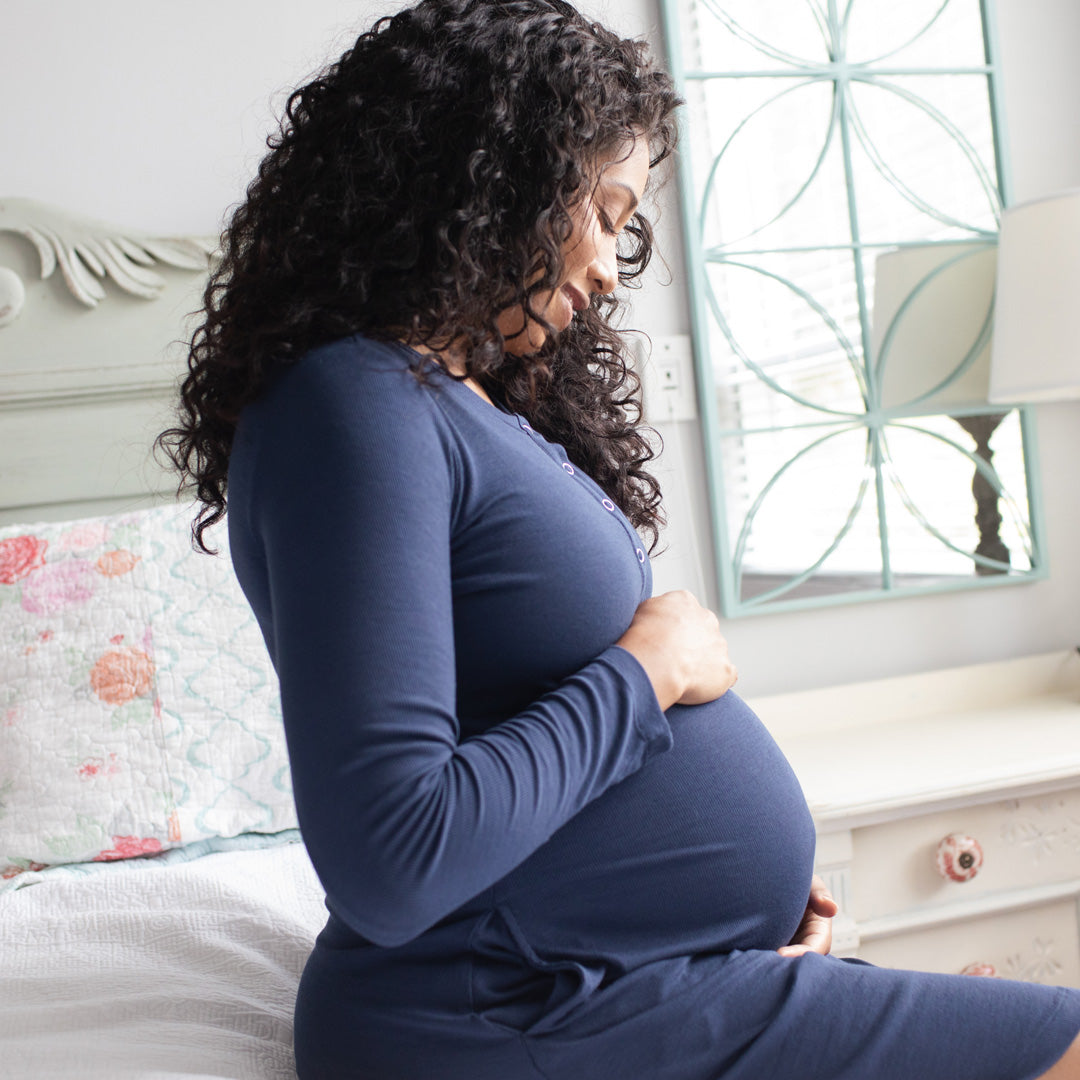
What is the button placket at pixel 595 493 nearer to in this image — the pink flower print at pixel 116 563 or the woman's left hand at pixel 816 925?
the woman's left hand at pixel 816 925

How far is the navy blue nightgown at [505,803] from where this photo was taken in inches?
22.3

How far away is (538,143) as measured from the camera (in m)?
0.70

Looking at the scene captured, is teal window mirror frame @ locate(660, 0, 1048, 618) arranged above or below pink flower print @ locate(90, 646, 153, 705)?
above

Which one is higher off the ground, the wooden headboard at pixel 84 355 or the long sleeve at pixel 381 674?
the wooden headboard at pixel 84 355

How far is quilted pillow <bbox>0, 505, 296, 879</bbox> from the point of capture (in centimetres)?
126

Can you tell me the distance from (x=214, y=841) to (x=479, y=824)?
0.84m

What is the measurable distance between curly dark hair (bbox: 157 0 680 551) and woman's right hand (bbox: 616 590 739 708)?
211mm

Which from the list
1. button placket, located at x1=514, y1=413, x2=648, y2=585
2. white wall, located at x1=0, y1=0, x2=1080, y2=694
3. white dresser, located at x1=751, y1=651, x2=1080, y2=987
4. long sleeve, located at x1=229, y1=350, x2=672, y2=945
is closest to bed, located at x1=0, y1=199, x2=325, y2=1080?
white wall, located at x1=0, y1=0, x2=1080, y2=694

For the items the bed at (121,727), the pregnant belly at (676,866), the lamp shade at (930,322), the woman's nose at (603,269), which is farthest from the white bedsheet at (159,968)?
the lamp shade at (930,322)

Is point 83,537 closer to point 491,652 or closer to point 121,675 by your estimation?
point 121,675

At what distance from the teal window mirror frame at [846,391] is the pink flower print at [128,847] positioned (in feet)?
3.22

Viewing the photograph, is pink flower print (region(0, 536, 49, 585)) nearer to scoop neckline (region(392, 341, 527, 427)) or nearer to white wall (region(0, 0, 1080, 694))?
white wall (region(0, 0, 1080, 694))

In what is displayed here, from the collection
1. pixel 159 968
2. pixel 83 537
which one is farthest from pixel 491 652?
pixel 83 537

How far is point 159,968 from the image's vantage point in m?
0.98
